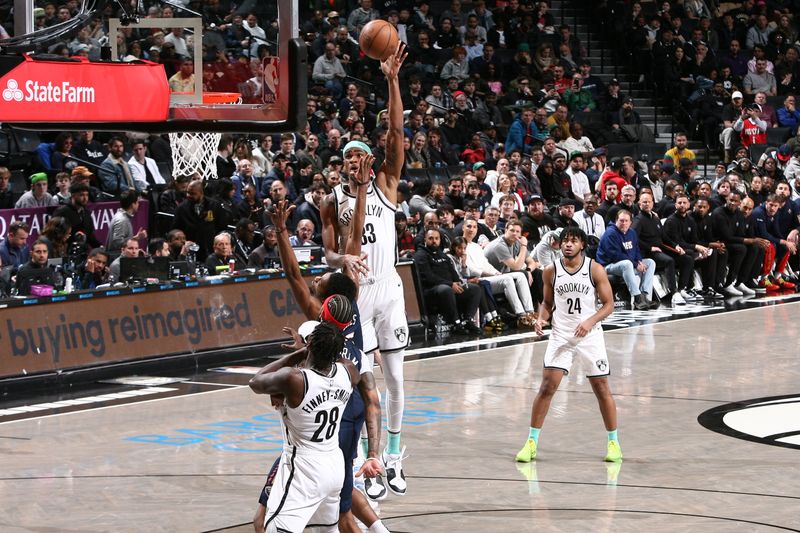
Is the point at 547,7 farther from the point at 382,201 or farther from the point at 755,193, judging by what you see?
the point at 382,201

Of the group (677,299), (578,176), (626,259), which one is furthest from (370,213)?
→ (578,176)

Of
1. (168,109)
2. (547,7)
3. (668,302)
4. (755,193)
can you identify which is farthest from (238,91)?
(547,7)

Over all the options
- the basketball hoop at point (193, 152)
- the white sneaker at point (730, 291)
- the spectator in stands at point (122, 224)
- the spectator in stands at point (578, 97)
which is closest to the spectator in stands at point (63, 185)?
the spectator in stands at point (122, 224)

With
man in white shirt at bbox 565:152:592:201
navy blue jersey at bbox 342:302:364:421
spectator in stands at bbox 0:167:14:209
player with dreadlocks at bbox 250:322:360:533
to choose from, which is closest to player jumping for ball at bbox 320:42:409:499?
navy blue jersey at bbox 342:302:364:421

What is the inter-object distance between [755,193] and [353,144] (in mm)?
15401

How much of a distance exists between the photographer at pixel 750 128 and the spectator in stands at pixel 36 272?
17.0 meters

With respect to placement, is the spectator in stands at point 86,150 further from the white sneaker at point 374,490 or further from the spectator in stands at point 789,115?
the spectator in stands at point 789,115

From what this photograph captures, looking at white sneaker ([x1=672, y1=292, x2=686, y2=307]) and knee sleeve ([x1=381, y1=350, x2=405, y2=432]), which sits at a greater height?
knee sleeve ([x1=381, y1=350, x2=405, y2=432])

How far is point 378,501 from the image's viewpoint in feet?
28.7

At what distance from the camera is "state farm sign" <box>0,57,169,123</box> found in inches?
340

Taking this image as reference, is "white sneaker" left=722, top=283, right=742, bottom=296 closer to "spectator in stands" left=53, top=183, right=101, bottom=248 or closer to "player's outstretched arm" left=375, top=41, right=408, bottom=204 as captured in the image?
"spectator in stands" left=53, top=183, right=101, bottom=248

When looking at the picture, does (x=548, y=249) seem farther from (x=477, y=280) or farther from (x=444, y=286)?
(x=444, y=286)

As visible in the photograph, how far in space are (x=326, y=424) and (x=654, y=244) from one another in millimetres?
13950

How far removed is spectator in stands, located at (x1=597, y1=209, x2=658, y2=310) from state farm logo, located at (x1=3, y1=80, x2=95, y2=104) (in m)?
10.9
